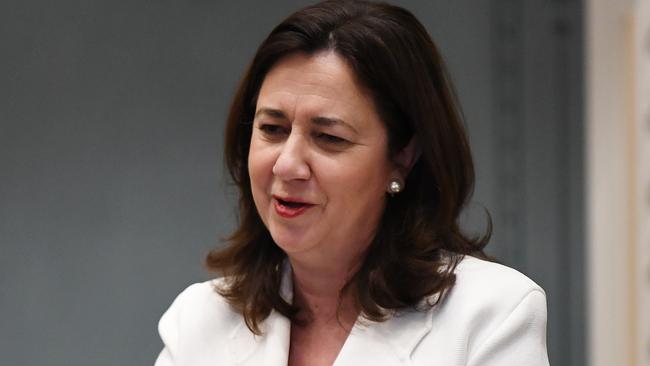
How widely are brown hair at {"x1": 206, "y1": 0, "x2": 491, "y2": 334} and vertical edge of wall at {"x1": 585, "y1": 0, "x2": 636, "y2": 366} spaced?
2043 millimetres

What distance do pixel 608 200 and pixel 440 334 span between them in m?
2.30

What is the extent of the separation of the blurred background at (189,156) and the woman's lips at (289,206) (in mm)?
2052

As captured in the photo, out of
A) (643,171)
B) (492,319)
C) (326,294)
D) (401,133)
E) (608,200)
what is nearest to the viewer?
(492,319)

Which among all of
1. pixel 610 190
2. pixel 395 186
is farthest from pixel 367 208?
pixel 610 190

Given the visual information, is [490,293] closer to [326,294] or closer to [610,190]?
[326,294]

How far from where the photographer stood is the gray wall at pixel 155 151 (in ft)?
13.3

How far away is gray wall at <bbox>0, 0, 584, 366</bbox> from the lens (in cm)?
405

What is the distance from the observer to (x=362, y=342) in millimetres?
2035

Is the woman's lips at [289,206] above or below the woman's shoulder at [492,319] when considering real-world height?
above

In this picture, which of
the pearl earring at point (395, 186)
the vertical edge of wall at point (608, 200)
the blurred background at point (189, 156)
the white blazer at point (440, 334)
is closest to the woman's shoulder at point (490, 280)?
the white blazer at point (440, 334)

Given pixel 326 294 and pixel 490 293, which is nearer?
pixel 490 293

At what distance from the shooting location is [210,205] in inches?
163

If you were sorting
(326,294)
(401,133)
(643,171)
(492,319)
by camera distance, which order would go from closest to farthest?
(492,319) → (401,133) → (326,294) → (643,171)

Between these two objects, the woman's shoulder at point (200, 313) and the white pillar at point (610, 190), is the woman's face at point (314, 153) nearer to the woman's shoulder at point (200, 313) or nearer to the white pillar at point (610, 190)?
the woman's shoulder at point (200, 313)
